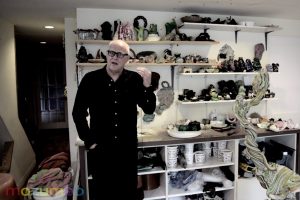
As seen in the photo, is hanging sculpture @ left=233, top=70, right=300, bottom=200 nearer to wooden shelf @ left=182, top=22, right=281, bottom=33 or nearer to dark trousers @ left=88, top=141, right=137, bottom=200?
dark trousers @ left=88, top=141, right=137, bottom=200

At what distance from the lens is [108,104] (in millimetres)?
1887

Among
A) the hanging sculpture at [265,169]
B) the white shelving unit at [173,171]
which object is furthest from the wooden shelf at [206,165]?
the hanging sculpture at [265,169]

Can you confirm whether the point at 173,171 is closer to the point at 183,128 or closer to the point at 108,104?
the point at 183,128

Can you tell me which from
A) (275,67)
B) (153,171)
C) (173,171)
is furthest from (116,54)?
(275,67)

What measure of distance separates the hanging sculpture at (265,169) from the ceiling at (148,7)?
5.86ft

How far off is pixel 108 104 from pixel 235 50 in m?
2.02

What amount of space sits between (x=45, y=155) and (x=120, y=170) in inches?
127

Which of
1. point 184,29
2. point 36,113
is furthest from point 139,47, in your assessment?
point 36,113

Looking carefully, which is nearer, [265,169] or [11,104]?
[265,169]

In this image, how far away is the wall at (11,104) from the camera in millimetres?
3285

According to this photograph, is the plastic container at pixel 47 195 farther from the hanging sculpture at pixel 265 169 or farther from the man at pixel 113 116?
the hanging sculpture at pixel 265 169

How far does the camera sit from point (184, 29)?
302 cm

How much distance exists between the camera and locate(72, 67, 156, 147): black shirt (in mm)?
1884

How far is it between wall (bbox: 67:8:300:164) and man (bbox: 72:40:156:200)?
101 centimetres
